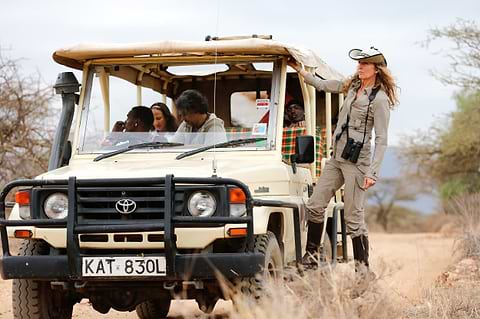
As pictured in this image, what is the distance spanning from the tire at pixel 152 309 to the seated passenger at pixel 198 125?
1.94 m

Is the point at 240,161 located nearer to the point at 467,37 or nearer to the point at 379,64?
the point at 379,64

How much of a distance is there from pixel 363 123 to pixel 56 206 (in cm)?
252

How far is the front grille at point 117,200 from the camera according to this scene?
6.78m

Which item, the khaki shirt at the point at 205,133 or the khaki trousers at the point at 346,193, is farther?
the khaki trousers at the point at 346,193

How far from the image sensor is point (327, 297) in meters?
5.97

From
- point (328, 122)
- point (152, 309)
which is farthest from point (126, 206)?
point (328, 122)

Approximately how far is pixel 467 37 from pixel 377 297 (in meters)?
21.4

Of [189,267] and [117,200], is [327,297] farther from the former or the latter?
[117,200]

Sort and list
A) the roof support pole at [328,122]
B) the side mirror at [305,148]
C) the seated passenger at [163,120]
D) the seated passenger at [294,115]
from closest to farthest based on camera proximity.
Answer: the side mirror at [305,148] < the seated passenger at [163,120] < the seated passenger at [294,115] < the roof support pole at [328,122]

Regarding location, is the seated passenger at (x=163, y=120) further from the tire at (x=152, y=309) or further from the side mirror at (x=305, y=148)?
the tire at (x=152, y=309)

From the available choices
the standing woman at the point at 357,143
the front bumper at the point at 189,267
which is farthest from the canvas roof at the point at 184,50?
the front bumper at the point at 189,267

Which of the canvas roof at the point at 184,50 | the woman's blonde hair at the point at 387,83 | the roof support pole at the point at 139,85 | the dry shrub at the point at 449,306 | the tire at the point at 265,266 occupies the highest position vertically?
the canvas roof at the point at 184,50

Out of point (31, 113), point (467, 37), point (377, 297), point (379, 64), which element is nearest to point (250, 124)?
point (379, 64)

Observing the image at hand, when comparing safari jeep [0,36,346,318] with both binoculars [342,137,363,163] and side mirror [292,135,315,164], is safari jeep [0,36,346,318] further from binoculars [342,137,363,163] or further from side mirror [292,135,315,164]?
binoculars [342,137,363,163]
